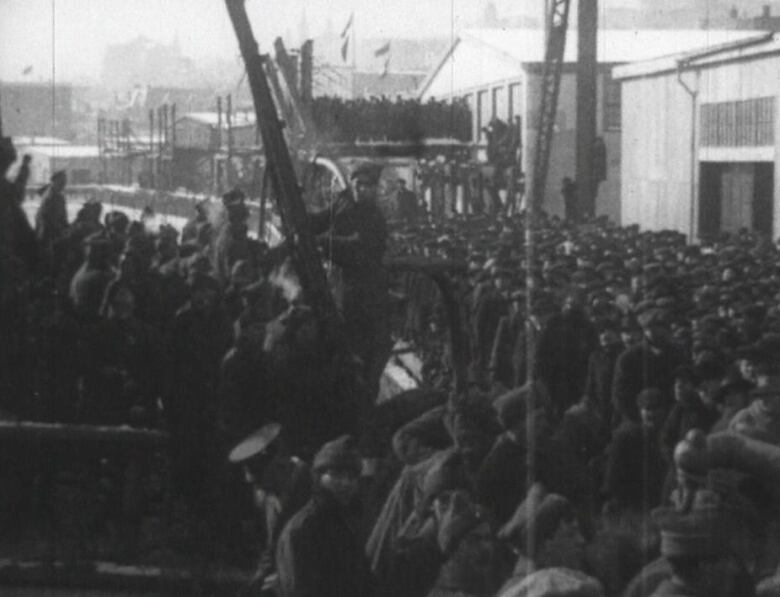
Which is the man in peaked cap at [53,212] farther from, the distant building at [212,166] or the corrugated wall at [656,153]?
the corrugated wall at [656,153]

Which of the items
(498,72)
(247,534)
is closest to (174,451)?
(247,534)

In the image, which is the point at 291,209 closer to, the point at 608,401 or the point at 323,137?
the point at 608,401

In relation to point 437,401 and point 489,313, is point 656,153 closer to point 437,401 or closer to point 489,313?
point 489,313

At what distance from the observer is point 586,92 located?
23953 millimetres

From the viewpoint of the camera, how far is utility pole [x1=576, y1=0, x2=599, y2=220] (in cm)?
2391

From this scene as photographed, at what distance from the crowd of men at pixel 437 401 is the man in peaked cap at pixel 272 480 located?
0.04ft

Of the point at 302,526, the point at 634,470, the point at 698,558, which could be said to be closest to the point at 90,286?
the point at 634,470

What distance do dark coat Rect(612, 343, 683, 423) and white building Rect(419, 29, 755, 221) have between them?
75.5ft

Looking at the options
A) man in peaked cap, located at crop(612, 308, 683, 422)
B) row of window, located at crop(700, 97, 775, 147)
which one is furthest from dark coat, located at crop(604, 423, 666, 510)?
row of window, located at crop(700, 97, 775, 147)

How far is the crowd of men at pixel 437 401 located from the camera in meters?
5.29

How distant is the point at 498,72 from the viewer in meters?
37.3

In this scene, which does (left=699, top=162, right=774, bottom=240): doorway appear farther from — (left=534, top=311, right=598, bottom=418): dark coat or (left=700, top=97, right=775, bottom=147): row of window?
(left=534, top=311, right=598, bottom=418): dark coat

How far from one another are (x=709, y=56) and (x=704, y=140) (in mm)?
1408

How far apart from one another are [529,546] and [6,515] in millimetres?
4617
